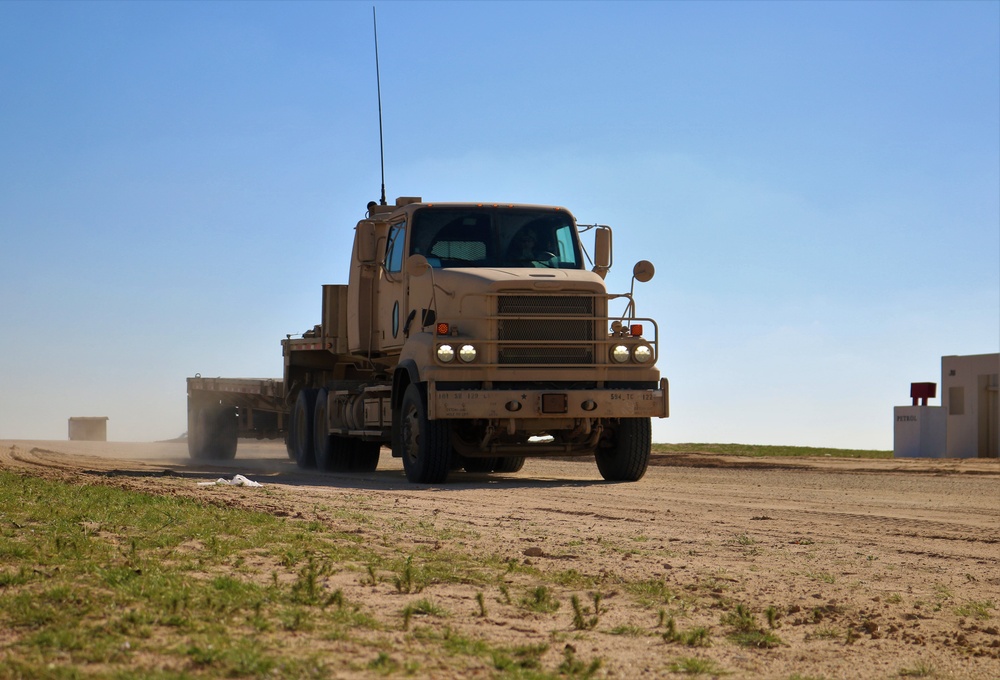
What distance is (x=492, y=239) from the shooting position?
17234mm

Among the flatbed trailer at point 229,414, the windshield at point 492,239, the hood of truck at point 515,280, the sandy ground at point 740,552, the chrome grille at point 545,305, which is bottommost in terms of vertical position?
the sandy ground at point 740,552

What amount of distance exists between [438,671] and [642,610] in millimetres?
1879

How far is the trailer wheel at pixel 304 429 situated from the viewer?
21.9 meters

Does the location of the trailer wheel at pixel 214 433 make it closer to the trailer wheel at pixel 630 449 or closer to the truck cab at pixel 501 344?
the truck cab at pixel 501 344

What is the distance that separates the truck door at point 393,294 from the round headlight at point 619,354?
3019 millimetres


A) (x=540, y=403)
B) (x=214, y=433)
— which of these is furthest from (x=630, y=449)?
(x=214, y=433)

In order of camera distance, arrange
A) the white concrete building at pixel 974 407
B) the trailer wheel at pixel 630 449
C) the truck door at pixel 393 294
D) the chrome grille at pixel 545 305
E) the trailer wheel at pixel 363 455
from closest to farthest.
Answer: the chrome grille at pixel 545 305 → the trailer wheel at pixel 630 449 → the truck door at pixel 393 294 → the trailer wheel at pixel 363 455 → the white concrete building at pixel 974 407

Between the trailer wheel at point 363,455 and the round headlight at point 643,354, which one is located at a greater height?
the round headlight at point 643,354

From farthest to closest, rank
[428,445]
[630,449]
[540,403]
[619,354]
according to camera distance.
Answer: [630,449]
[619,354]
[428,445]
[540,403]

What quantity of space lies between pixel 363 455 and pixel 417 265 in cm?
559

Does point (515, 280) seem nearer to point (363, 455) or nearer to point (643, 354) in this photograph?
point (643, 354)

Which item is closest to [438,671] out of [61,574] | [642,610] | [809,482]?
[642,610]

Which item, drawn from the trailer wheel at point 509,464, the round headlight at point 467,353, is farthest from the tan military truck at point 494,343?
the trailer wheel at point 509,464

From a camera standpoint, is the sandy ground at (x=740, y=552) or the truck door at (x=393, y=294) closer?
the sandy ground at (x=740, y=552)
